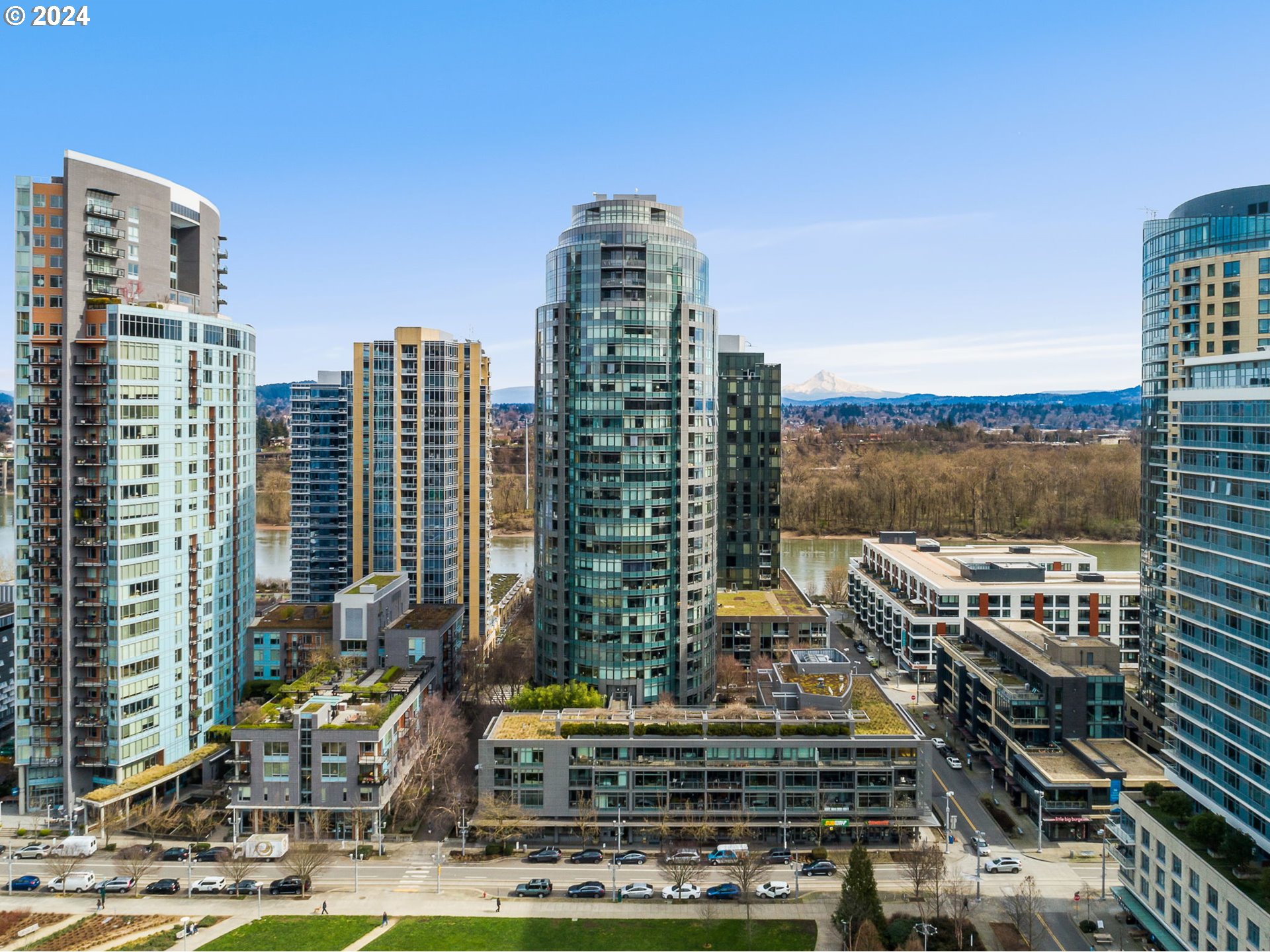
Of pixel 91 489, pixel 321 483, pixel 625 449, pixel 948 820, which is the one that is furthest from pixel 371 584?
pixel 948 820

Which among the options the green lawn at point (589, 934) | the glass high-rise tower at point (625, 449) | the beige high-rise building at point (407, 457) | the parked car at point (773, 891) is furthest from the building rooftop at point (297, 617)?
the parked car at point (773, 891)

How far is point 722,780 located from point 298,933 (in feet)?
63.6

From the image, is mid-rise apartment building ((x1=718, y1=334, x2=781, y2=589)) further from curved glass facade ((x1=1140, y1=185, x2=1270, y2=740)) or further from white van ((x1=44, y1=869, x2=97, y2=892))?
white van ((x1=44, y1=869, x2=97, y2=892))

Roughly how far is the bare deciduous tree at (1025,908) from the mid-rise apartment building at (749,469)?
42.3 metres

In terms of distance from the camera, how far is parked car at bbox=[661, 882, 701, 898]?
125ft

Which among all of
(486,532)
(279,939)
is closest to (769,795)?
(279,939)

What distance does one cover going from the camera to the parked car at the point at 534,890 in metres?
38.5

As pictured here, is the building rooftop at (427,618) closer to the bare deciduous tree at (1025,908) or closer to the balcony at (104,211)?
the balcony at (104,211)

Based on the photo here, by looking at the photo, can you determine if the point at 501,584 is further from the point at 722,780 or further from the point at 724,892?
the point at 724,892

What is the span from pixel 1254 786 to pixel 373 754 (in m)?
36.1

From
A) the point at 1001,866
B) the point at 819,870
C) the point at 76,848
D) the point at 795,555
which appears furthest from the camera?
the point at 795,555

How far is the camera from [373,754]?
4328 cm

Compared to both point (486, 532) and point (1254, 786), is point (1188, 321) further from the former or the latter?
point (486, 532)

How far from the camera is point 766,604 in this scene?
69375 millimetres
